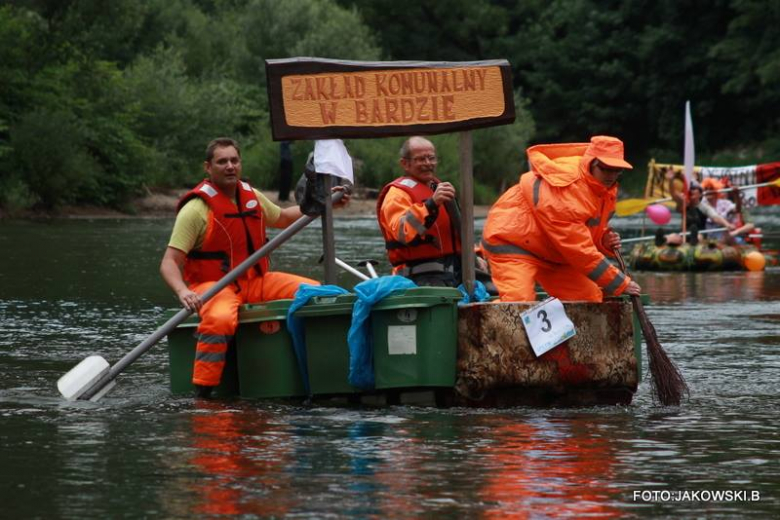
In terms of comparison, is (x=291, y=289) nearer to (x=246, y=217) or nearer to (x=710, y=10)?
(x=246, y=217)

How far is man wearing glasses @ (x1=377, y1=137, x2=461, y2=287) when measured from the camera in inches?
422

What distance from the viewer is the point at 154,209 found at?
50406 mm

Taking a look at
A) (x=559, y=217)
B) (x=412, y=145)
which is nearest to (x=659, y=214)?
(x=412, y=145)

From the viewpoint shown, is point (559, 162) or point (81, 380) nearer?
point (559, 162)

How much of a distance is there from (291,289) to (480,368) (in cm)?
145

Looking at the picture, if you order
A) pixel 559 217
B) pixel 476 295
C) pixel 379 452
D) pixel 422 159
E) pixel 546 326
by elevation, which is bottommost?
pixel 379 452

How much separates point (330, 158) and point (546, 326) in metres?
1.59

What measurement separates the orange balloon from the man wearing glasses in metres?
14.9

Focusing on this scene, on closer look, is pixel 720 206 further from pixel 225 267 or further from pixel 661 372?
pixel 225 267

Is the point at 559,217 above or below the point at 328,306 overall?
above

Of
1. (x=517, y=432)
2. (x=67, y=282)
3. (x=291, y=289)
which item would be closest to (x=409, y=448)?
(x=517, y=432)

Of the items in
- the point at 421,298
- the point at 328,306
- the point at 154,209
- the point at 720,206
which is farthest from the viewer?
the point at 154,209

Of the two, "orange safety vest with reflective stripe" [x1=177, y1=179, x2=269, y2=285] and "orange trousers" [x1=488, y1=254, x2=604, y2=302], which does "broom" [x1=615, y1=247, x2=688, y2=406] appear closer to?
"orange trousers" [x1=488, y1=254, x2=604, y2=302]

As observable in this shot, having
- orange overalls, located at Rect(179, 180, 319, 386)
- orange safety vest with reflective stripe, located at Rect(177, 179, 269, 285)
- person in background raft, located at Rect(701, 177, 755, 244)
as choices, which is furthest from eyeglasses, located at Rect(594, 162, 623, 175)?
person in background raft, located at Rect(701, 177, 755, 244)
